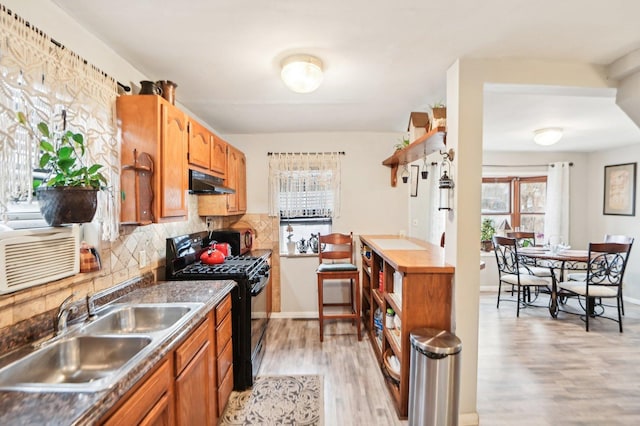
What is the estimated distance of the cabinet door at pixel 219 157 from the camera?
2.62 metres

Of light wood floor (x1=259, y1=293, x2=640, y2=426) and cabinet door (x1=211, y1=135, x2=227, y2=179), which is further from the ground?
cabinet door (x1=211, y1=135, x2=227, y2=179)

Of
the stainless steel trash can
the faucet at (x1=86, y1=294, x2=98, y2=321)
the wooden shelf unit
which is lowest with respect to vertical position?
the stainless steel trash can

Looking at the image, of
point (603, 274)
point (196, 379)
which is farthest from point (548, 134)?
point (196, 379)

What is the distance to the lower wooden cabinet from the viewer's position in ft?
3.46

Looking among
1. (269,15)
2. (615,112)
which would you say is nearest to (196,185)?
(269,15)

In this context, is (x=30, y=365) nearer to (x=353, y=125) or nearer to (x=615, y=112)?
(x=353, y=125)

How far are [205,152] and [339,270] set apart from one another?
1790 mm

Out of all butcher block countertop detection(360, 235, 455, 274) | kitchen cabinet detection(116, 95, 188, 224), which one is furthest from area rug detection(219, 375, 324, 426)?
kitchen cabinet detection(116, 95, 188, 224)

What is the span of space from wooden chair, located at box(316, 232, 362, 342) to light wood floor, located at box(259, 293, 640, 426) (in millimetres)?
245

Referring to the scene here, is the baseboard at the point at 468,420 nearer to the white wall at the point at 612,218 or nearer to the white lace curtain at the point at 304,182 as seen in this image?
the white lace curtain at the point at 304,182

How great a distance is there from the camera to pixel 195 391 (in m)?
1.54

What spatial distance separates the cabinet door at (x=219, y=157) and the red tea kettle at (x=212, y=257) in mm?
743

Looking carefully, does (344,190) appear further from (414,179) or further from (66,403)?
(66,403)

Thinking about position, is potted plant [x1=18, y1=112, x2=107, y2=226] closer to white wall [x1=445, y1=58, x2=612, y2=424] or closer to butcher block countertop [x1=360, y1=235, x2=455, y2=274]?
butcher block countertop [x1=360, y1=235, x2=455, y2=274]
